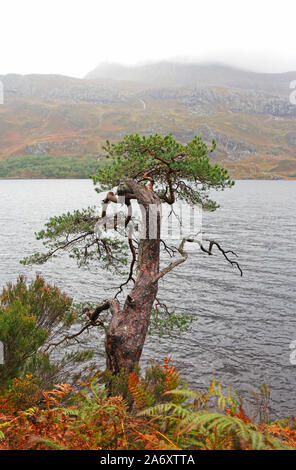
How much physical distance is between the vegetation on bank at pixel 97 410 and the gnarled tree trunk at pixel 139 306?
121 centimetres

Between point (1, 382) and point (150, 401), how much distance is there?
3.90 meters

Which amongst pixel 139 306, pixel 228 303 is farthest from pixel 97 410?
pixel 228 303

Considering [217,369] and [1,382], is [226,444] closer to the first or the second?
[1,382]

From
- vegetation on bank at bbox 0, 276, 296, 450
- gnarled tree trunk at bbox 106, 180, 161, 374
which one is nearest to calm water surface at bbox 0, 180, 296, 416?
gnarled tree trunk at bbox 106, 180, 161, 374

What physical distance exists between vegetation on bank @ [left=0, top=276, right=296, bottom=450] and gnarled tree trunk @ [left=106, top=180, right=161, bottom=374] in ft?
3.97

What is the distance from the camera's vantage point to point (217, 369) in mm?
15117

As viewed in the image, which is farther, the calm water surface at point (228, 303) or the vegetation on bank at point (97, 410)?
the calm water surface at point (228, 303)

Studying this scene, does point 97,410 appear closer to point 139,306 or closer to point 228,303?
point 139,306

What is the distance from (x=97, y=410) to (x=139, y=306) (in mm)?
6045

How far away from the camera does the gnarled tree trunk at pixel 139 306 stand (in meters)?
9.68

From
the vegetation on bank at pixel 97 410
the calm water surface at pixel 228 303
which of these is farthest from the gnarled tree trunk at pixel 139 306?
the calm water surface at pixel 228 303

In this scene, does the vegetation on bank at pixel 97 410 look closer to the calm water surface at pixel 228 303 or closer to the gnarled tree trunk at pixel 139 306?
the gnarled tree trunk at pixel 139 306

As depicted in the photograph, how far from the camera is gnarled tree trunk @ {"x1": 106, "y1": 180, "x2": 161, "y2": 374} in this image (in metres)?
9.68
